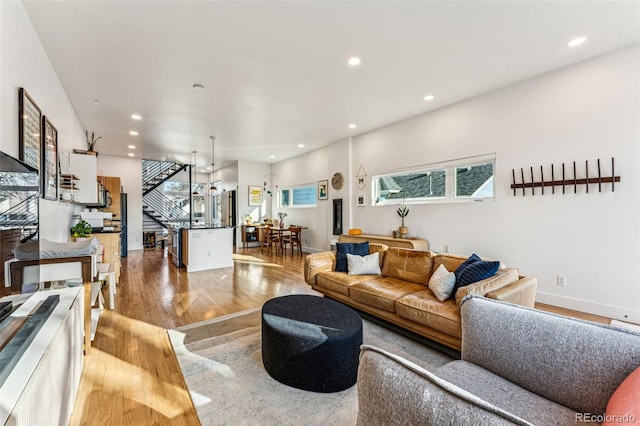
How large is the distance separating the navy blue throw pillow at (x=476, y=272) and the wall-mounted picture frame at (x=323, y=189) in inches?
208

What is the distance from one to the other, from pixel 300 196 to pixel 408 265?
6038 mm

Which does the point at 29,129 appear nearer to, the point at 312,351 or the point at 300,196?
the point at 312,351

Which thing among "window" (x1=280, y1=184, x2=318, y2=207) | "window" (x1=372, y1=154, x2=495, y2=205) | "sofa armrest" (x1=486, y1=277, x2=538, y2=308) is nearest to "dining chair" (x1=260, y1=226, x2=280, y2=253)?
"window" (x1=280, y1=184, x2=318, y2=207)

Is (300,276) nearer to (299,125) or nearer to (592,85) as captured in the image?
(299,125)

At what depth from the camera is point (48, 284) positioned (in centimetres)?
228

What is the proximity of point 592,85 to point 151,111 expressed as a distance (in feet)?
21.5

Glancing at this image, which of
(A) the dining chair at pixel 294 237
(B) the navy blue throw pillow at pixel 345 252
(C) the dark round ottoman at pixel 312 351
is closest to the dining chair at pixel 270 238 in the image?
(A) the dining chair at pixel 294 237

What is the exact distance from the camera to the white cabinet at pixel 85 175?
4.36 m

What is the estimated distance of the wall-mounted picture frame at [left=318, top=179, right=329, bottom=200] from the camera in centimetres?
753

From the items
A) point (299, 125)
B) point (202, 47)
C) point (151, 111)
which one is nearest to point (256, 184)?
point (299, 125)

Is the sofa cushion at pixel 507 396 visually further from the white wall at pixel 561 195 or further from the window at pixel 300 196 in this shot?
the window at pixel 300 196

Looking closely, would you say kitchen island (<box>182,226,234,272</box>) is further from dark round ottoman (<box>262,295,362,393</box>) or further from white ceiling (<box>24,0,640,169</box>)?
dark round ottoman (<box>262,295,362,393</box>)

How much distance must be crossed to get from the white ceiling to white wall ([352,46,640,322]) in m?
0.31

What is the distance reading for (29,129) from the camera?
7.98ft
